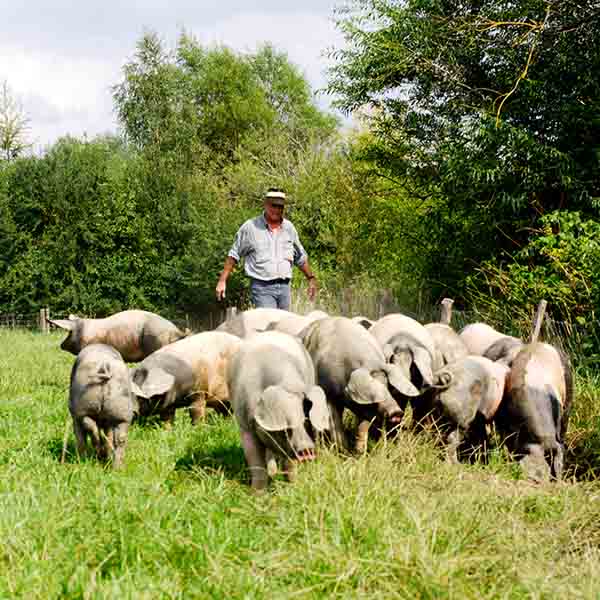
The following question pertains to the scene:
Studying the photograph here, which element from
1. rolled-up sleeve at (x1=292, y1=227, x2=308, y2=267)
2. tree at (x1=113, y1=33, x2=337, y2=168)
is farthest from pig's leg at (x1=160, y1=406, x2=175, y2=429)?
tree at (x1=113, y1=33, x2=337, y2=168)

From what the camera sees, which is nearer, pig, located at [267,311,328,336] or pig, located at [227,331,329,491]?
pig, located at [227,331,329,491]

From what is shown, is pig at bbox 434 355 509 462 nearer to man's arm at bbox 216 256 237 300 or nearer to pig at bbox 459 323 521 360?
pig at bbox 459 323 521 360

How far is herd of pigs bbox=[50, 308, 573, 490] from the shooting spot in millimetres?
4992

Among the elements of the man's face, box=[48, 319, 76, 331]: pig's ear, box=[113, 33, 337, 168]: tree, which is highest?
box=[113, 33, 337, 168]: tree

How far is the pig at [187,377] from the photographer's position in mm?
6695

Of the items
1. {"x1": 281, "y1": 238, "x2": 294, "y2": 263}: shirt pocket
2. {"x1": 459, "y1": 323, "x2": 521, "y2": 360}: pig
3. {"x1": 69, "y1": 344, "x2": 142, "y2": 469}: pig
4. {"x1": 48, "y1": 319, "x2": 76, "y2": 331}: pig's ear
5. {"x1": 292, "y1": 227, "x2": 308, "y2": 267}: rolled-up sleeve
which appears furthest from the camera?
{"x1": 292, "y1": 227, "x2": 308, "y2": 267}: rolled-up sleeve

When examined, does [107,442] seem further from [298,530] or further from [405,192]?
[405,192]

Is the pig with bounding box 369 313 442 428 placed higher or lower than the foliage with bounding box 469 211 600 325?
lower

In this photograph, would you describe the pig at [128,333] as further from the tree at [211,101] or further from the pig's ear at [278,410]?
the tree at [211,101]

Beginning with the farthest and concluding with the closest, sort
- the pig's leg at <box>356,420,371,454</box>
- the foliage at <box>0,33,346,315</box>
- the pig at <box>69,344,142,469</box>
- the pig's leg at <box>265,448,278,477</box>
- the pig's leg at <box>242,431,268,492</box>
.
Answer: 1. the foliage at <box>0,33,346,315</box>
2. the pig's leg at <box>356,420,371,454</box>
3. the pig at <box>69,344,142,469</box>
4. the pig's leg at <box>265,448,278,477</box>
5. the pig's leg at <box>242,431,268,492</box>

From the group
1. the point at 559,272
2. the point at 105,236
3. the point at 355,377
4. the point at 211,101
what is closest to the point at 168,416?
the point at 355,377

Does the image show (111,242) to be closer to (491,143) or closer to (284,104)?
(491,143)

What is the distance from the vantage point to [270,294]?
949 cm

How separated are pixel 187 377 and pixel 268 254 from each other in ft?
9.03
